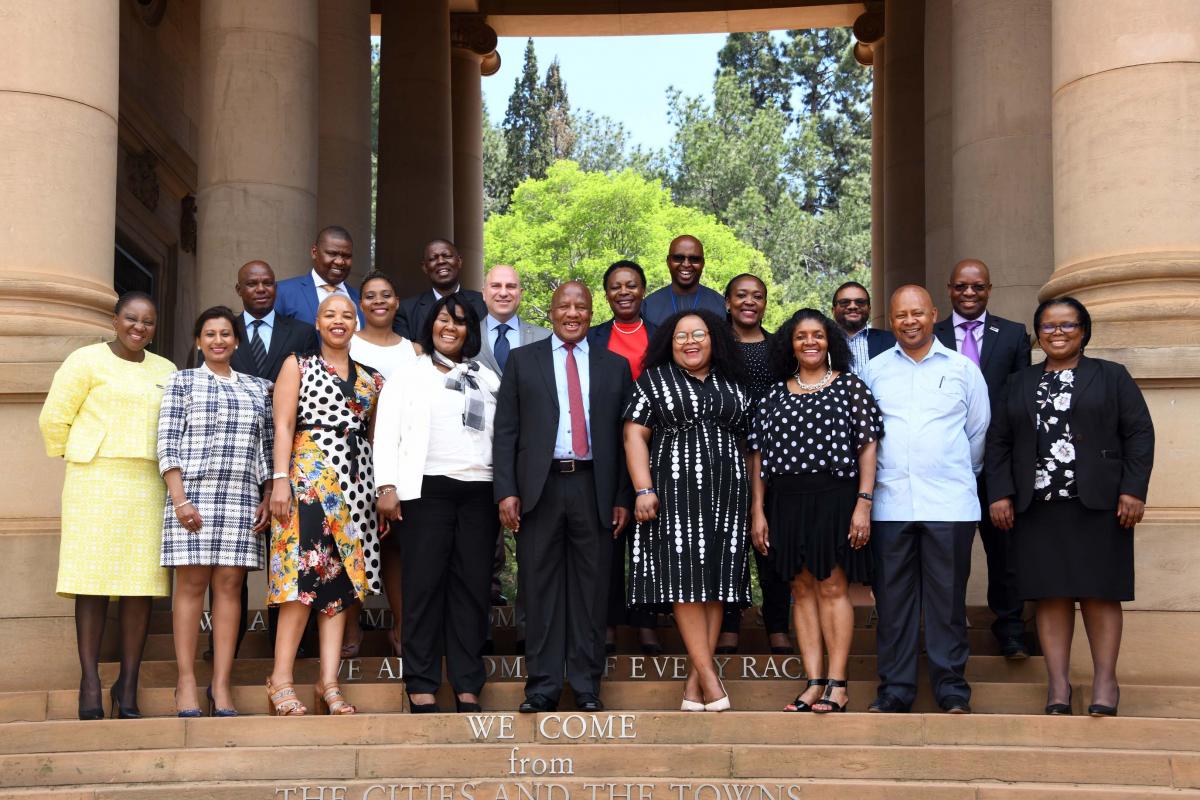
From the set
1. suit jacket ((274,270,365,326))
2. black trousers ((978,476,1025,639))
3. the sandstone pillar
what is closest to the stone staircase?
black trousers ((978,476,1025,639))

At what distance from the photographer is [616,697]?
11.1 m

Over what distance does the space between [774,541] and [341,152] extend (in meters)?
13.9

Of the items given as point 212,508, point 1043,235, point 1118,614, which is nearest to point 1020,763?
point 1118,614

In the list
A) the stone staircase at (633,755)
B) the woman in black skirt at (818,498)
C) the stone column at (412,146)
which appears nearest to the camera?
the stone staircase at (633,755)

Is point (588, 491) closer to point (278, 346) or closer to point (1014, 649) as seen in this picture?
point (278, 346)

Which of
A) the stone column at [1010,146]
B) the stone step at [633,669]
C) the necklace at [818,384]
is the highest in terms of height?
the stone column at [1010,146]

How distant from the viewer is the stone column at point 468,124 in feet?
101

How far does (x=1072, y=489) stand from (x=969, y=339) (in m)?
2.45

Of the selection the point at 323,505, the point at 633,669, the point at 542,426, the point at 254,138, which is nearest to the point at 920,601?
the point at 633,669

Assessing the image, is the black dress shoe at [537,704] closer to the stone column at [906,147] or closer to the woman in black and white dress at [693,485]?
the woman in black and white dress at [693,485]

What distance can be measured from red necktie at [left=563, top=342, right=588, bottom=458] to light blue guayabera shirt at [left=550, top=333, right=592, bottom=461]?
22mm

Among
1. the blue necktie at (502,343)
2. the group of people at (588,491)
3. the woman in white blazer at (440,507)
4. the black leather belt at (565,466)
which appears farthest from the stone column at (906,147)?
the woman in white blazer at (440,507)

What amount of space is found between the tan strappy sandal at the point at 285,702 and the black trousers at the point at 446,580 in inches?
29.8

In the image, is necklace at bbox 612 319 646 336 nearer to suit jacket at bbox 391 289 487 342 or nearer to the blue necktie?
the blue necktie
